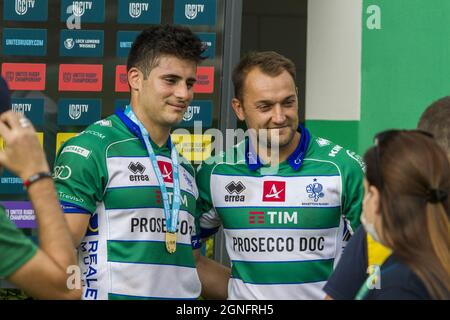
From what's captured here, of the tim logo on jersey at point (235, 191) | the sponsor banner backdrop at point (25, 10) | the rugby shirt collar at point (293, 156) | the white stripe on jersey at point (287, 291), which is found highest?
the sponsor banner backdrop at point (25, 10)

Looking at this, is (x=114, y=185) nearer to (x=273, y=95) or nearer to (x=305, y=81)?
(x=273, y=95)

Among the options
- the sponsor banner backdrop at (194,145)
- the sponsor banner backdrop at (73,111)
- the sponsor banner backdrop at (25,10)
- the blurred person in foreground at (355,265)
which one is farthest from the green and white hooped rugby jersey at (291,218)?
the sponsor banner backdrop at (25,10)

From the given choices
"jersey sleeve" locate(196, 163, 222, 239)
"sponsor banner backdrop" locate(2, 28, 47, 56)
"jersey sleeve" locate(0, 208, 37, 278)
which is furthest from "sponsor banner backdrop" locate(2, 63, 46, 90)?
"jersey sleeve" locate(0, 208, 37, 278)

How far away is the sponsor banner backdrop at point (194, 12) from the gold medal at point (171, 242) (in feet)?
6.09

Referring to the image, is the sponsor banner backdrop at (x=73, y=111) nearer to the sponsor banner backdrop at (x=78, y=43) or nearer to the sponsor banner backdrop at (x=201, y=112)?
the sponsor banner backdrop at (x=78, y=43)

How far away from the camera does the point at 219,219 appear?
413 cm

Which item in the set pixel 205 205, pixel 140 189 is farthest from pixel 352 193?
pixel 140 189

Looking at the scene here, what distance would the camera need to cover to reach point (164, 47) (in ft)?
12.7

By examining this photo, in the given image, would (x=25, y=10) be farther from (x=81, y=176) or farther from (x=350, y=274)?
(x=350, y=274)

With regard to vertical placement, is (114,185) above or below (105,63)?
below

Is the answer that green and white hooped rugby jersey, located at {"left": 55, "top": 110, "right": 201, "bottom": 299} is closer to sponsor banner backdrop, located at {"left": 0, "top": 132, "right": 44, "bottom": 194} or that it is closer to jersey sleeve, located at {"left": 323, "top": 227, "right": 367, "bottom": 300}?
jersey sleeve, located at {"left": 323, "top": 227, "right": 367, "bottom": 300}

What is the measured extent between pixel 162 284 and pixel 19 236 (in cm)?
132

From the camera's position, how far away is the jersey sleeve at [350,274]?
2842mm
